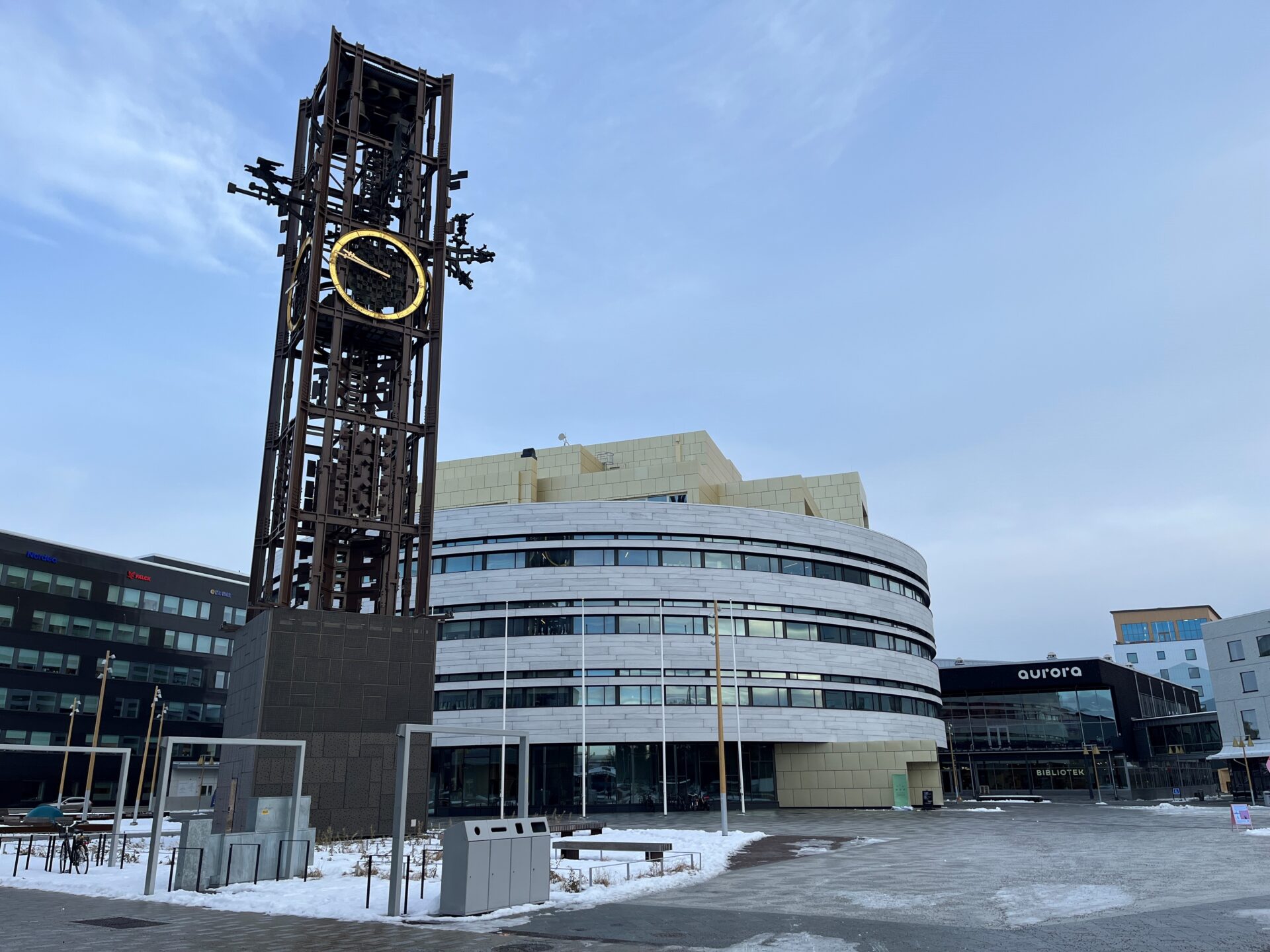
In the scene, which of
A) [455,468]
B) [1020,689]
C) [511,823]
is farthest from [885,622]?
[511,823]

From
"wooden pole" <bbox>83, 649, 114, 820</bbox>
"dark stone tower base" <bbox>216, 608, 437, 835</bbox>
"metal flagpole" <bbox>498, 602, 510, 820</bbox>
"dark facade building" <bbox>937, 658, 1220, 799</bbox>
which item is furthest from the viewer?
"dark facade building" <bbox>937, 658, 1220, 799</bbox>

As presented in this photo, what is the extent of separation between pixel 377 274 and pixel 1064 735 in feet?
255

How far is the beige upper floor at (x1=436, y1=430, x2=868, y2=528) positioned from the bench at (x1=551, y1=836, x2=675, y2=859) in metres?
44.2

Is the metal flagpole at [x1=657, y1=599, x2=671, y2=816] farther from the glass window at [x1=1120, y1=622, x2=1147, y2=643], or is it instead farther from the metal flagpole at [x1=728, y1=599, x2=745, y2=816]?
the glass window at [x1=1120, y1=622, x2=1147, y2=643]

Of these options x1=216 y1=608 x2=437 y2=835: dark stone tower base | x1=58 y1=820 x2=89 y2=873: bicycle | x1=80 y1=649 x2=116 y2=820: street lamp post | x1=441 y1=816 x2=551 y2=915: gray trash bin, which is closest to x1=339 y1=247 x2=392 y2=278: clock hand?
x1=216 y1=608 x2=437 y2=835: dark stone tower base

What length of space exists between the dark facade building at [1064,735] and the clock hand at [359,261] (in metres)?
69.3

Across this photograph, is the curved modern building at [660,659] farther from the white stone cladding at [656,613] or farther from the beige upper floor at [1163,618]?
the beige upper floor at [1163,618]

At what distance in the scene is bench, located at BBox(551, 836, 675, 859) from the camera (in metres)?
26.5

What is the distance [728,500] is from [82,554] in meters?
61.1

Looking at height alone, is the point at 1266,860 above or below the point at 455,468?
below

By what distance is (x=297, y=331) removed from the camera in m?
43.9

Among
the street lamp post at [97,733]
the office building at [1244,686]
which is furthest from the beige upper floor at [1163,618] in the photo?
the street lamp post at [97,733]

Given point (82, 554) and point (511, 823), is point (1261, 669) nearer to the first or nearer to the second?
point (511, 823)

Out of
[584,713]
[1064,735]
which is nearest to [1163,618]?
[1064,735]
